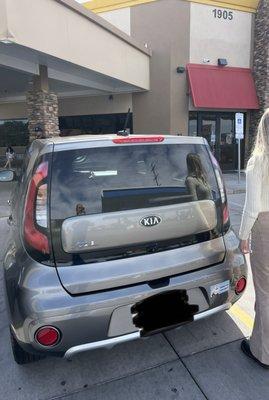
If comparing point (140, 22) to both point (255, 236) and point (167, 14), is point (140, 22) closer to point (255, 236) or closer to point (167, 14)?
point (167, 14)

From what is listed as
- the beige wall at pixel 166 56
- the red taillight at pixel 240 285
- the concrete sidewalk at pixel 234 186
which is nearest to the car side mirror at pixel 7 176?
the red taillight at pixel 240 285

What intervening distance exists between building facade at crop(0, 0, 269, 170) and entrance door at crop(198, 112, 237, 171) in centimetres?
4

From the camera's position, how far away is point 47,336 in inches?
83.5

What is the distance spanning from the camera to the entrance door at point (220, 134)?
51.5ft

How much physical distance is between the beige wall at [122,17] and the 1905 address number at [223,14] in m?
3.64

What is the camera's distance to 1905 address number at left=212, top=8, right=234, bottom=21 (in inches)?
584

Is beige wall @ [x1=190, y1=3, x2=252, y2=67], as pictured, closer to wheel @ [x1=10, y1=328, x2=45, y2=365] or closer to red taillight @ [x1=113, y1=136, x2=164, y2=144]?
red taillight @ [x1=113, y1=136, x2=164, y2=144]

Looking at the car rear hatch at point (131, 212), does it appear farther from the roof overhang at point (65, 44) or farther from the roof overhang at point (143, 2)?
the roof overhang at point (143, 2)

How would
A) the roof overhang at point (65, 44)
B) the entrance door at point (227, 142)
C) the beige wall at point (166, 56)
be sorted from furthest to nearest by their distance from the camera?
the entrance door at point (227, 142) → the beige wall at point (166, 56) → the roof overhang at point (65, 44)

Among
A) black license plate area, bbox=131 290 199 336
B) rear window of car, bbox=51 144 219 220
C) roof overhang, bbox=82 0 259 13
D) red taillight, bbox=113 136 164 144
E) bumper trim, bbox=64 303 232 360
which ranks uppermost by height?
roof overhang, bbox=82 0 259 13

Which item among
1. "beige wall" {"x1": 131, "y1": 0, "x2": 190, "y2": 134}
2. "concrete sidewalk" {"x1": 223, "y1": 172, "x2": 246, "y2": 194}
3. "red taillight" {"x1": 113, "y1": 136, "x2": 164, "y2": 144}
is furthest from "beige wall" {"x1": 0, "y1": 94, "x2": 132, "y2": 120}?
"red taillight" {"x1": 113, "y1": 136, "x2": 164, "y2": 144}

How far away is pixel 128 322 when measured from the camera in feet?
7.39

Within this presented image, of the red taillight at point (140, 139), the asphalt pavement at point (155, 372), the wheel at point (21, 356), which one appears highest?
the red taillight at point (140, 139)

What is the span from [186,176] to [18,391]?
1884 millimetres
